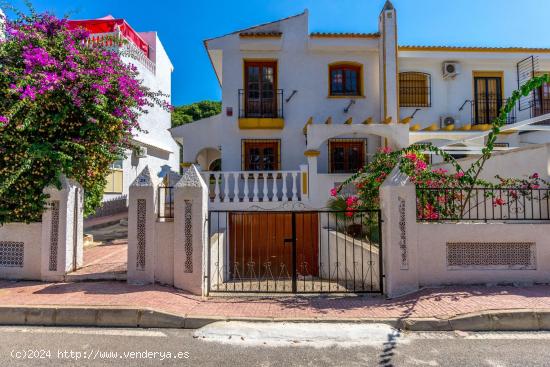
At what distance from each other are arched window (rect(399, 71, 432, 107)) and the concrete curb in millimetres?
9589

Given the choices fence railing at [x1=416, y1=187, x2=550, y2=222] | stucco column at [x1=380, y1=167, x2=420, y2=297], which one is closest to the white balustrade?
fence railing at [x1=416, y1=187, x2=550, y2=222]

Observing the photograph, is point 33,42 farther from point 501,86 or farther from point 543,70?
point 543,70

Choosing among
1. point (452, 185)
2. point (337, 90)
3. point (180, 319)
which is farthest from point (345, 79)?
point (180, 319)

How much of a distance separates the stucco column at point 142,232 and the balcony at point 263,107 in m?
6.38

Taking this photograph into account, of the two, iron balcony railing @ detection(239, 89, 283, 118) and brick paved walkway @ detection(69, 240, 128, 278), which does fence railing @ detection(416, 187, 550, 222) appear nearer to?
brick paved walkway @ detection(69, 240, 128, 278)

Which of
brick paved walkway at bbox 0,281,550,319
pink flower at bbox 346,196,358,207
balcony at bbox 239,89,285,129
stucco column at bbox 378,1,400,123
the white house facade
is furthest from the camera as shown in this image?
the white house facade

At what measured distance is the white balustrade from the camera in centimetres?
975

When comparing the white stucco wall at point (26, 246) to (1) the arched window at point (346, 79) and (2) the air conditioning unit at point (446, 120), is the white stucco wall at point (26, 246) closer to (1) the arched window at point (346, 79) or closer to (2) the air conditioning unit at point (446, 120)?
(1) the arched window at point (346, 79)

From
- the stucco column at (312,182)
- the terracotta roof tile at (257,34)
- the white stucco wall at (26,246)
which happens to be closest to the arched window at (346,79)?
the terracotta roof tile at (257,34)

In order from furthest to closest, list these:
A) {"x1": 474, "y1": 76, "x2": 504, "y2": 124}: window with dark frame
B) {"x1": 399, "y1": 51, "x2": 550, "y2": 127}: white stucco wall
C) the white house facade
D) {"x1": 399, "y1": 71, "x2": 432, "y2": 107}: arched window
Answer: {"x1": 474, "y1": 76, "x2": 504, "y2": 124}: window with dark frame
{"x1": 399, "y1": 71, "x2": 432, "y2": 107}: arched window
{"x1": 399, "y1": 51, "x2": 550, "y2": 127}: white stucco wall
the white house facade

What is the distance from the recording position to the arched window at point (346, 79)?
12.6 metres

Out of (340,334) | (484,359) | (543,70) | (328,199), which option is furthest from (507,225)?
(543,70)

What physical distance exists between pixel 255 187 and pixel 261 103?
4.15 m

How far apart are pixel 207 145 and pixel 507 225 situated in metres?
9.42
